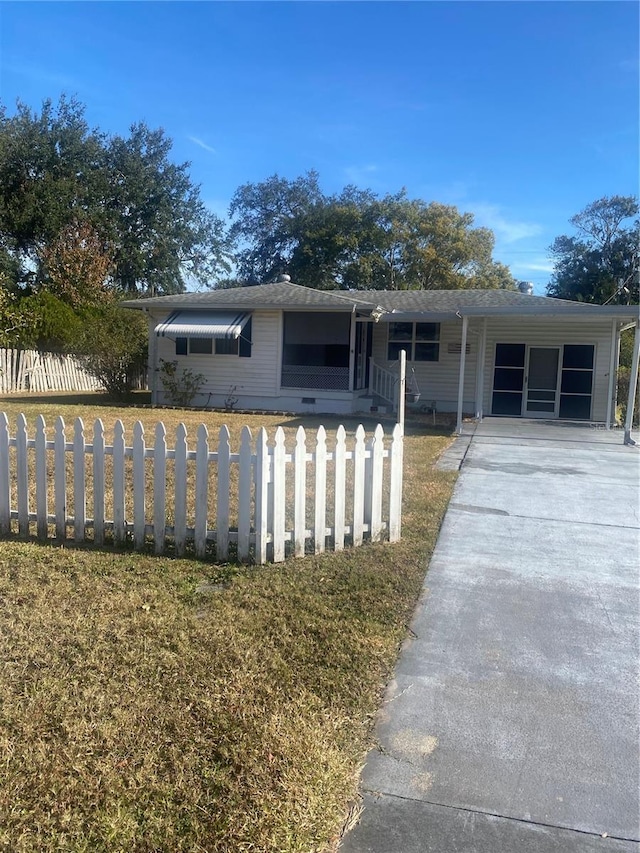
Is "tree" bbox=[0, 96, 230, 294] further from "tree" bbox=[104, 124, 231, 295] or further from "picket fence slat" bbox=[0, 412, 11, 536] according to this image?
"picket fence slat" bbox=[0, 412, 11, 536]

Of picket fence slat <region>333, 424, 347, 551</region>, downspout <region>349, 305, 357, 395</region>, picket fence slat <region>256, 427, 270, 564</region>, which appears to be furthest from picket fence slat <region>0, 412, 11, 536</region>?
downspout <region>349, 305, 357, 395</region>

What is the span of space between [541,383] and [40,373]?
16.2m

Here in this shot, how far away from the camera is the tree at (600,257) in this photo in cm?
3909

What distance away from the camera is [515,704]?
116 inches

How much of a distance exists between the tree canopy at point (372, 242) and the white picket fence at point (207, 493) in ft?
105

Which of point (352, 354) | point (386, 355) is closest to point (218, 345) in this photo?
point (352, 354)

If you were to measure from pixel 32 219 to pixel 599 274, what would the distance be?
33.6 meters

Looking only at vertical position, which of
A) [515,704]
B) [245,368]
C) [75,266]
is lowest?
[515,704]

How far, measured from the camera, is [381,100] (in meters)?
13.3

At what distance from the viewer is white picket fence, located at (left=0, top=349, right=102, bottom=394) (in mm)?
19812

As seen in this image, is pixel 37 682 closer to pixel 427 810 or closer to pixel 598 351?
pixel 427 810

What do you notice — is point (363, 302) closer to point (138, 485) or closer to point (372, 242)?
point (138, 485)

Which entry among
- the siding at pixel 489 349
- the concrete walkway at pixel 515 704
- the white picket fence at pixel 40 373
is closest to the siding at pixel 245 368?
the siding at pixel 489 349

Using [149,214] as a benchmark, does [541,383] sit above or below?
below
